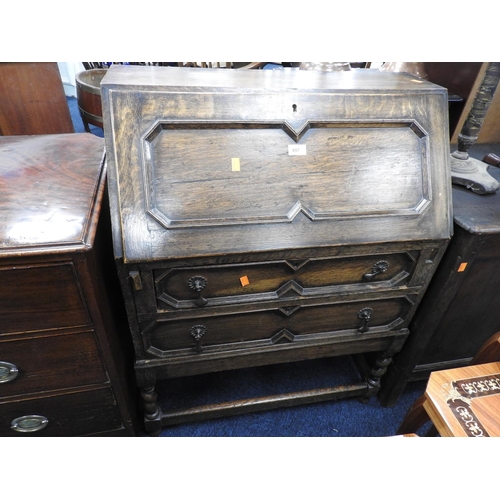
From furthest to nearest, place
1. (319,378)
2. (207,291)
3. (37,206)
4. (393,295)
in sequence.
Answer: (319,378), (393,295), (207,291), (37,206)

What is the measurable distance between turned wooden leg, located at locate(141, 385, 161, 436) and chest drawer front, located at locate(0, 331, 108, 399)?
0.23 meters

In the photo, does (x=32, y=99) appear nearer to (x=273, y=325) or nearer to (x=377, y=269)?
(x=273, y=325)

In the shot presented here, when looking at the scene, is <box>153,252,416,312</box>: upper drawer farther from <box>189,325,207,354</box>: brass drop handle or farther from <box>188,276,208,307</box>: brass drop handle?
<box>189,325,207,354</box>: brass drop handle

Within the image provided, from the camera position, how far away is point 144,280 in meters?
0.85

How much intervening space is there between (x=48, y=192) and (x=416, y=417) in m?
1.18

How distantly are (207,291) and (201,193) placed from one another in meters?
0.26

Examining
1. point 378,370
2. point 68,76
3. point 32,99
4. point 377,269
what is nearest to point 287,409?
point 378,370

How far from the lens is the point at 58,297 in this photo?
2.60 ft

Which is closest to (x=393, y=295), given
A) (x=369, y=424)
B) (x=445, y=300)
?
(x=445, y=300)

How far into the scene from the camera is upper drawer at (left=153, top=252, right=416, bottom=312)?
2.93ft

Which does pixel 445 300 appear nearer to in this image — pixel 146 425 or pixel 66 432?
pixel 146 425

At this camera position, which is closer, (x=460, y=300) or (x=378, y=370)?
(x=460, y=300)

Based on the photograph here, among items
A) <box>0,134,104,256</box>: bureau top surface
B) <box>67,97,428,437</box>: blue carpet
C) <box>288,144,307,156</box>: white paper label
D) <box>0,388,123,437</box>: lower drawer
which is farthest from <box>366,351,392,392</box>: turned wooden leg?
<box>0,134,104,256</box>: bureau top surface

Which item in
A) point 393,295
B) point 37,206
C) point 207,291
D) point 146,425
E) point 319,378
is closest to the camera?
point 37,206
